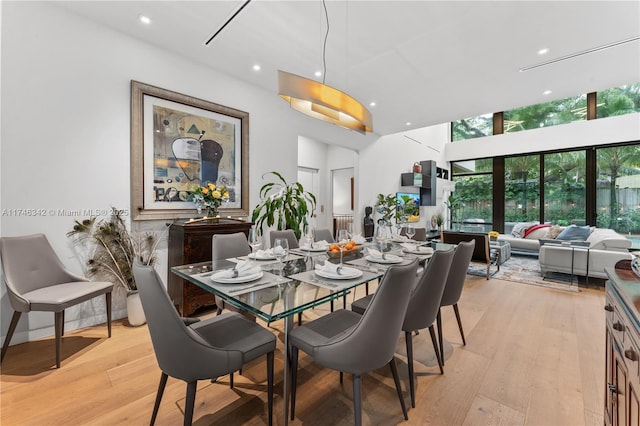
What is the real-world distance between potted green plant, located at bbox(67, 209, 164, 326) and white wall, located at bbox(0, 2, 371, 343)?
110 millimetres

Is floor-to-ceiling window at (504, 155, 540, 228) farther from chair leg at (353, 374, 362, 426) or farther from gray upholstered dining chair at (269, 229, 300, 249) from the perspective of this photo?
chair leg at (353, 374, 362, 426)

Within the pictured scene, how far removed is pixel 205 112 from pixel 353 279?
2.80 meters

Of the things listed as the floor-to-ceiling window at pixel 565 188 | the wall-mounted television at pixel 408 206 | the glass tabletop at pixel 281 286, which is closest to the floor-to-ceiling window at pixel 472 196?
the floor-to-ceiling window at pixel 565 188

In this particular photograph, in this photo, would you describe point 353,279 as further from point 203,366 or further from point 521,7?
point 521,7

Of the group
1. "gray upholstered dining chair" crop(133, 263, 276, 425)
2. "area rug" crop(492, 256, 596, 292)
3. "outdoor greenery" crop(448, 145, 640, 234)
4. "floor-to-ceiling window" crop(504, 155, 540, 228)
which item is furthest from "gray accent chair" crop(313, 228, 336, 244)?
"floor-to-ceiling window" crop(504, 155, 540, 228)

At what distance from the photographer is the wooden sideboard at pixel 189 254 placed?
2.71 metres

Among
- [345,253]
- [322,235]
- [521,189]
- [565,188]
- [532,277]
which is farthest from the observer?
[521,189]

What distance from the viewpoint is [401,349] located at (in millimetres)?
2289

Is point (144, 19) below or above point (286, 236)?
above

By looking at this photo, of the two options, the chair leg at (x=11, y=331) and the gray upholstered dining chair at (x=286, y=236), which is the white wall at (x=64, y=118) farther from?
the gray upholstered dining chair at (x=286, y=236)

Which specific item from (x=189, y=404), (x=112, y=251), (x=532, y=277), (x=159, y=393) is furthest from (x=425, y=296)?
(x=532, y=277)

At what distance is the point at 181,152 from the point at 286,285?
2.35m

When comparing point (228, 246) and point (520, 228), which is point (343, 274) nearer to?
point (228, 246)

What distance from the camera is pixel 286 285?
5.03 ft
